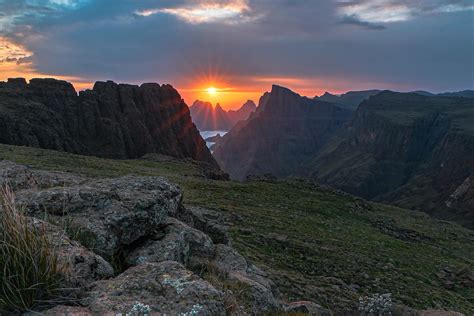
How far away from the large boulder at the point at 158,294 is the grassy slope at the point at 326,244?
893cm

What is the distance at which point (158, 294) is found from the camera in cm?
607

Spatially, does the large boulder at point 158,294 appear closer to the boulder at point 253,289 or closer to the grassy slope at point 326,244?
the boulder at point 253,289

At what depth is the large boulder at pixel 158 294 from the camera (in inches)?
222

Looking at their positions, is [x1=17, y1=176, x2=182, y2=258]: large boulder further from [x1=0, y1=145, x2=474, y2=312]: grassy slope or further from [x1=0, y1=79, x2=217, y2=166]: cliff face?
[x1=0, y1=79, x2=217, y2=166]: cliff face

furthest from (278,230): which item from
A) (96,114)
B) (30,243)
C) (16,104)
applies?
(96,114)

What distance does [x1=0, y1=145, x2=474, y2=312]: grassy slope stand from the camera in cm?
1925

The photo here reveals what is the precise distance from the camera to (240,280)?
Result: 9.14m

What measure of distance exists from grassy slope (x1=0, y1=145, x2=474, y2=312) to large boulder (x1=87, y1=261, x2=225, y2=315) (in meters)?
8.93

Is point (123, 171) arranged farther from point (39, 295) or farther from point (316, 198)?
point (39, 295)

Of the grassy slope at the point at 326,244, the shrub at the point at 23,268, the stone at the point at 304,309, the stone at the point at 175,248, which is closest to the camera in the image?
the shrub at the point at 23,268

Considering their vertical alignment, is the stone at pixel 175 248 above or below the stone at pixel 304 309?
above

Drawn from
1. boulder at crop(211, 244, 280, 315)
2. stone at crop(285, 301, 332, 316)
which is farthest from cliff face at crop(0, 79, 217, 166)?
stone at crop(285, 301, 332, 316)

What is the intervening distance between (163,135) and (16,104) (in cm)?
4600

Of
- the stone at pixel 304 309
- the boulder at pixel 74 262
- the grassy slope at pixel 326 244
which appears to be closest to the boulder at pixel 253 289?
the stone at pixel 304 309
